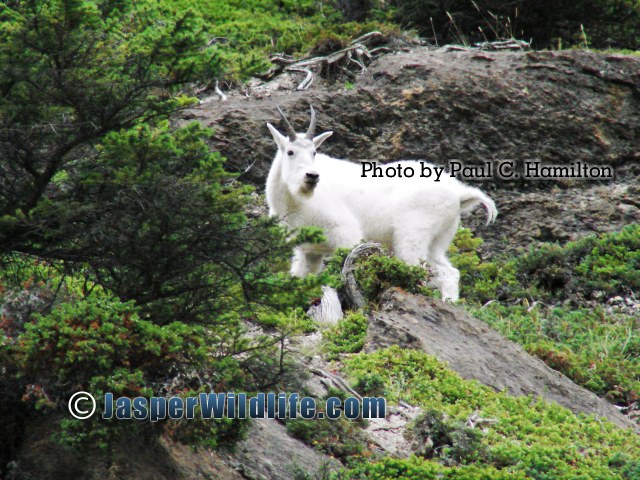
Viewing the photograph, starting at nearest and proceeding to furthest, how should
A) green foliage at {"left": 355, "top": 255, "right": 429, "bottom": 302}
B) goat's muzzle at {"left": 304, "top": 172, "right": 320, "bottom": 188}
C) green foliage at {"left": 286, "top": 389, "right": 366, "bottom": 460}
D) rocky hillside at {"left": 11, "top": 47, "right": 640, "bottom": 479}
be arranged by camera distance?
1. green foliage at {"left": 286, "top": 389, "right": 366, "bottom": 460}
2. green foliage at {"left": 355, "top": 255, "right": 429, "bottom": 302}
3. goat's muzzle at {"left": 304, "top": 172, "right": 320, "bottom": 188}
4. rocky hillside at {"left": 11, "top": 47, "right": 640, "bottom": 479}

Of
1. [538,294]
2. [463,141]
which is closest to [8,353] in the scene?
[538,294]

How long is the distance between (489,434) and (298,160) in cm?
465

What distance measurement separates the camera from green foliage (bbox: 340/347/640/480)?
589 cm

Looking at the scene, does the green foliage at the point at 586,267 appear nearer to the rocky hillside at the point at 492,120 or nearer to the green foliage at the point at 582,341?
the green foliage at the point at 582,341

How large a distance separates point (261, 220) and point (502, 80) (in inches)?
426

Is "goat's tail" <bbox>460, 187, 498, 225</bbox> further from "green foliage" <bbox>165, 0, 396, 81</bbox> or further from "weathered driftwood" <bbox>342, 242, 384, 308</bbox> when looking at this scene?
"green foliage" <bbox>165, 0, 396, 81</bbox>

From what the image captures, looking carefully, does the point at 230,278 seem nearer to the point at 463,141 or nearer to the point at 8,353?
the point at 8,353

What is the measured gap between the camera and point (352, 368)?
7.62 m

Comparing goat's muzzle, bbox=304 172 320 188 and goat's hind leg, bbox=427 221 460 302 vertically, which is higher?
goat's muzzle, bbox=304 172 320 188

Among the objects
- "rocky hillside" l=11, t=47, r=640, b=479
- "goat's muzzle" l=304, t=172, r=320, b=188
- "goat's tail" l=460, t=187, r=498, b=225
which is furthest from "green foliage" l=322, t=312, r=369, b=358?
"rocky hillside" l=11, t=47, r=640, b=479

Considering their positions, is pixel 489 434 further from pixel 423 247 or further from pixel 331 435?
pixel 423 247

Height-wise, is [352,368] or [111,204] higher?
[111,204]

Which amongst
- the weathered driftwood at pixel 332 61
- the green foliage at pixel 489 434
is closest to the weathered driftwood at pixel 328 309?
the green foliage at pixel 489 434

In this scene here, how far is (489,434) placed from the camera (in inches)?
260
